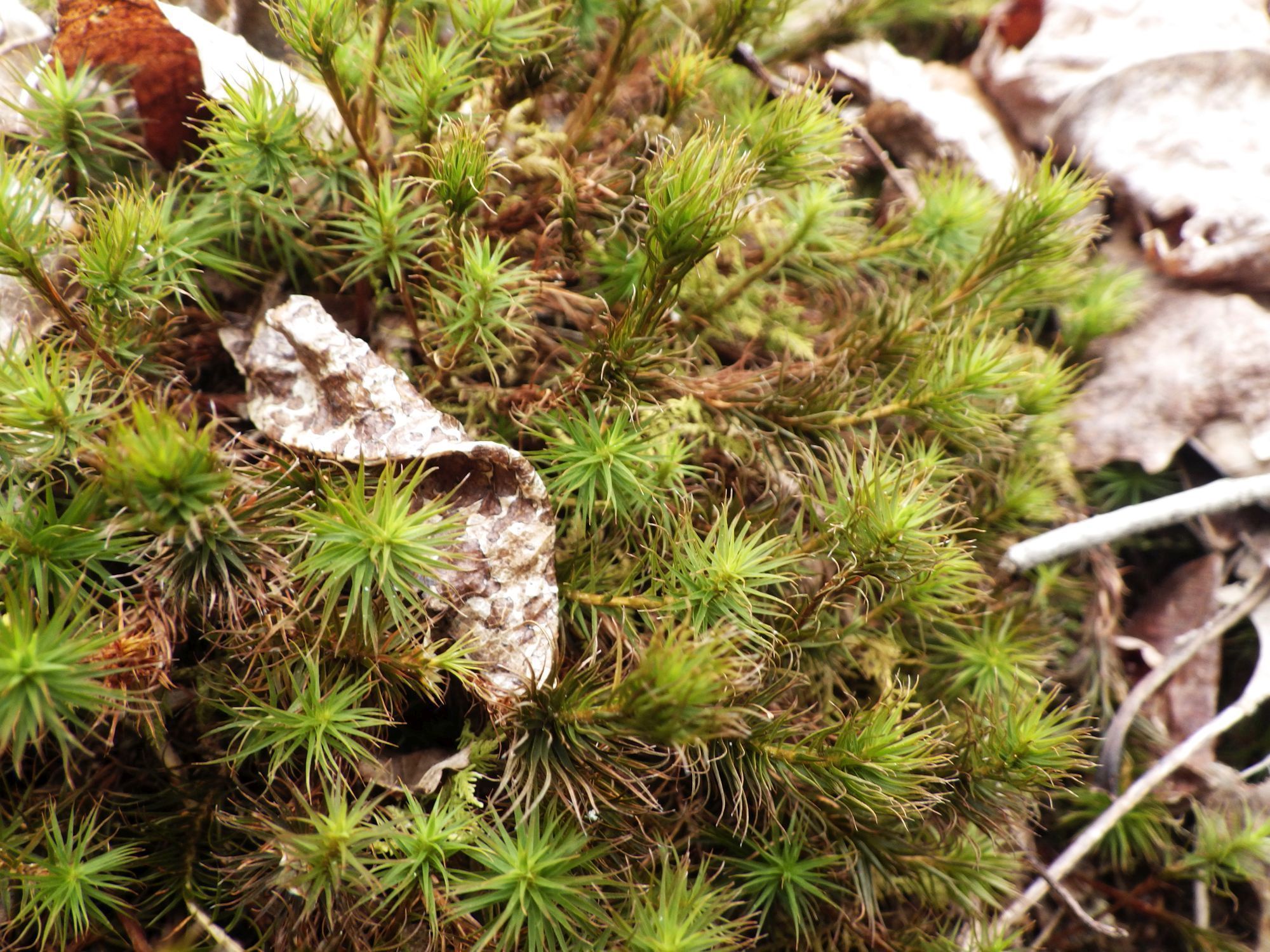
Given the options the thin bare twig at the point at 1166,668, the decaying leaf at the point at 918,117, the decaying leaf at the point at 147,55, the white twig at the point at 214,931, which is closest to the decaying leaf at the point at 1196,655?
the thin bare twig at the point at 1166,668

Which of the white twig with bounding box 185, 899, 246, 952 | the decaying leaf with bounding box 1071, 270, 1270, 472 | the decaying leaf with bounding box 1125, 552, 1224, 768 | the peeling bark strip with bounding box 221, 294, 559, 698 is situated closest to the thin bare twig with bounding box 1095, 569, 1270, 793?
the decaying leaf with bounding box 1125, 552, 1224, 768

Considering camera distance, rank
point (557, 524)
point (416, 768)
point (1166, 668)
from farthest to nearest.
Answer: point (1166, 668) → point (557, 524) → point (416, 768)

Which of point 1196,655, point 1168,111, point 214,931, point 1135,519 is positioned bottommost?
point 214,931

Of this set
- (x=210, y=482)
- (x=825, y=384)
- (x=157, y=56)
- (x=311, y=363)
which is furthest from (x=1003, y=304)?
(x=157, y=56)

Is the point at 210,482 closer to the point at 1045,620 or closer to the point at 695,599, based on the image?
the point at 695,599

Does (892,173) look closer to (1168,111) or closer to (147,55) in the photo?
(1168,111)

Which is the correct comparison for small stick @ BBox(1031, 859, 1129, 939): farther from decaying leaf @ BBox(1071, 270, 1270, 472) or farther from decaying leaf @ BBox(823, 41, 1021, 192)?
decaying leaf @ BBox(823, 41, 1021, 192)

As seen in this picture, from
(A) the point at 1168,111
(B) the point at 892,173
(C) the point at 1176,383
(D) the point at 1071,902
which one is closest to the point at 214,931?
(D) the point at 1071,902
